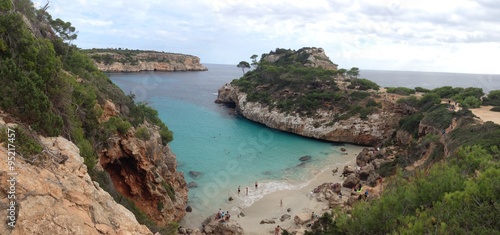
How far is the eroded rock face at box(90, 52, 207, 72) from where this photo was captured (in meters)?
128

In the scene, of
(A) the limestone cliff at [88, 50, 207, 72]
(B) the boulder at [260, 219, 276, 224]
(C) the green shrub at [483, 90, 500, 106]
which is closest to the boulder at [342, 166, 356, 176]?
(B) the boulder at [260, 219, 276, 224]

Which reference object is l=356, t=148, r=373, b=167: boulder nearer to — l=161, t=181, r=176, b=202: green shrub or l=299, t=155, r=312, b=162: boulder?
l=299, t=155, r=312, b=162: boulder

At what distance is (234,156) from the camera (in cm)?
3656

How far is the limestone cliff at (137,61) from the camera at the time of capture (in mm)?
124156

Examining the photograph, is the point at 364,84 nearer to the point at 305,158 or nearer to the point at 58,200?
the point at 305,158

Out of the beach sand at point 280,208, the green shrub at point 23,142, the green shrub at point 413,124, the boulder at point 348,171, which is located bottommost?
the beach sand at point 280,208

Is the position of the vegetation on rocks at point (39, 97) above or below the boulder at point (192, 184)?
above

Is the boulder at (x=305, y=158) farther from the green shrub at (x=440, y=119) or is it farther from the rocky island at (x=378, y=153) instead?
the green shrub at (x=440, y=119)

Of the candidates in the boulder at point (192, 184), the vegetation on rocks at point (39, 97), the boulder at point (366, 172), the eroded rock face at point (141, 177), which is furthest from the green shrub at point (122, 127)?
the boulder at point (366, 172)

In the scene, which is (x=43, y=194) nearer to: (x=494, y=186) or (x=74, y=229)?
(x=74, y=229)

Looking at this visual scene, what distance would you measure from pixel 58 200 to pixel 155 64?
150030 millimetres

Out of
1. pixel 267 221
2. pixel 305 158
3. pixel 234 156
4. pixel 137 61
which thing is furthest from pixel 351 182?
pixel 137 61

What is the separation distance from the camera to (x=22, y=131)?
7.72 metres

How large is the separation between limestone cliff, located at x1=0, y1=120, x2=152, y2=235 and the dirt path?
93.7 ft
